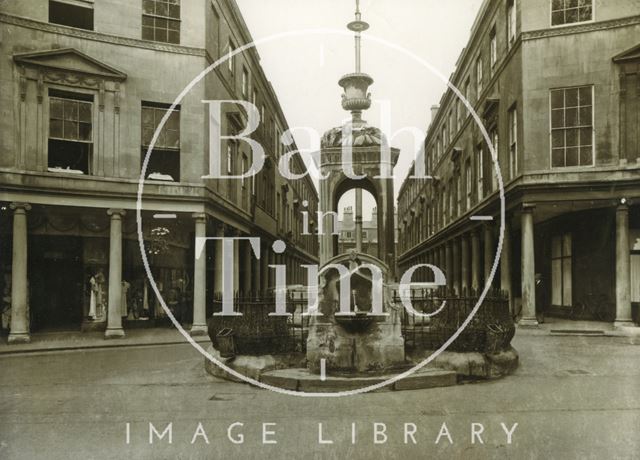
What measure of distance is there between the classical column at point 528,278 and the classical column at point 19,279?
1459 centimetres

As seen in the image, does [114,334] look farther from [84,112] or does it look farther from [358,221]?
[358,221]

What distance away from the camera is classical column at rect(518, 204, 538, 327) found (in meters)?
18.0

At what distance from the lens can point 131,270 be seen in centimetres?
2111

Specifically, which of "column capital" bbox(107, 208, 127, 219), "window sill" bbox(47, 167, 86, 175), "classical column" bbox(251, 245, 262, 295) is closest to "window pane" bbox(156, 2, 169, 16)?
"window sill" bbox(47, 167, 86, 175)

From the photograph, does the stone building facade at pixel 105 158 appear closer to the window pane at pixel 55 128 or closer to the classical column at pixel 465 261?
the window pane at pixel 55 128

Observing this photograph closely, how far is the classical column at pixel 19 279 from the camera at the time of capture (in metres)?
15.6

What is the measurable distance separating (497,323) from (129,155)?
12.2 meters

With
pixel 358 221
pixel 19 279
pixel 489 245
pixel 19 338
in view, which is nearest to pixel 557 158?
pixel 489 245

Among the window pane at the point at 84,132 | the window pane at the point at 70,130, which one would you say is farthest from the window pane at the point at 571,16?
the window pane at the point at 70,130

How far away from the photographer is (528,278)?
18.3 m

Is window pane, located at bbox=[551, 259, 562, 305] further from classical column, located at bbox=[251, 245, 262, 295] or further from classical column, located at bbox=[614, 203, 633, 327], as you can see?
classical column, located at bbox=[251, 245, 262, 295]

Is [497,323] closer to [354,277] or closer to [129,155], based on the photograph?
[354,277]

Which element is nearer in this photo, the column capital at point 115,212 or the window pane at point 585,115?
the column capital at point 115,212

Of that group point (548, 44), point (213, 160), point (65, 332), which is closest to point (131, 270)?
point (65, 332)
